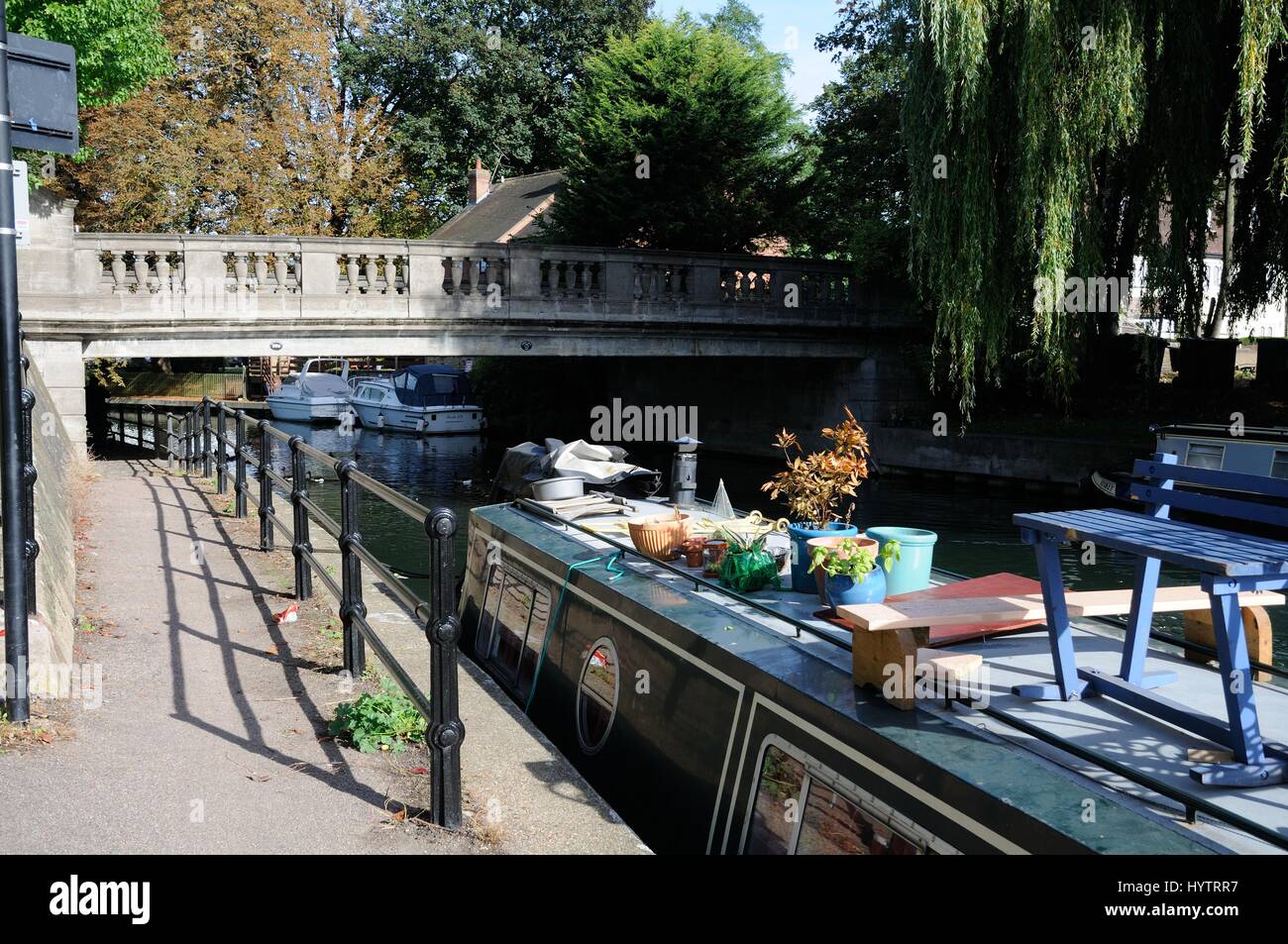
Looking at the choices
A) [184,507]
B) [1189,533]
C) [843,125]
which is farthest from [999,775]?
[843,125]

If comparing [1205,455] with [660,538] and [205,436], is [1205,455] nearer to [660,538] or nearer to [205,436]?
[660,538]

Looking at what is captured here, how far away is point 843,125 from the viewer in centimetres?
2852

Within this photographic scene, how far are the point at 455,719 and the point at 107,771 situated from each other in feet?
5.13

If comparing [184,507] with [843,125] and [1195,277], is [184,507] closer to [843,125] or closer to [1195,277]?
[1195,277]

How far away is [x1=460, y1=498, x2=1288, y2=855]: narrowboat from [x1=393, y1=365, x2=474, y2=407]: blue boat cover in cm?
2890

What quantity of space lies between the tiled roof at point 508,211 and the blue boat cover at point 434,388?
5.89m

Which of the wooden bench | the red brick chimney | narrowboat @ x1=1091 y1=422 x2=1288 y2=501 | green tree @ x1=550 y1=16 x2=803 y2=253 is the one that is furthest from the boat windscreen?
the wooden bench

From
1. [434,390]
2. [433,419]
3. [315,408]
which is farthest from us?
[315,408]

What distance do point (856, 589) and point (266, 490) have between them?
18.7 feet

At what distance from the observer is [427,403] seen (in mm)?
36312

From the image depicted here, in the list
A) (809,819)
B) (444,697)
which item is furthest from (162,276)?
(809,819)

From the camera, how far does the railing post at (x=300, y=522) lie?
24.5 feet

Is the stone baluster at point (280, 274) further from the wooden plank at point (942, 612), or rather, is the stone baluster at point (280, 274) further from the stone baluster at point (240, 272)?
the wooden plank at point (942, 612)

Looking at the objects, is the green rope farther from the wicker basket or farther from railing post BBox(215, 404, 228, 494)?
railing post BBox(215, 404, 228, 494)
